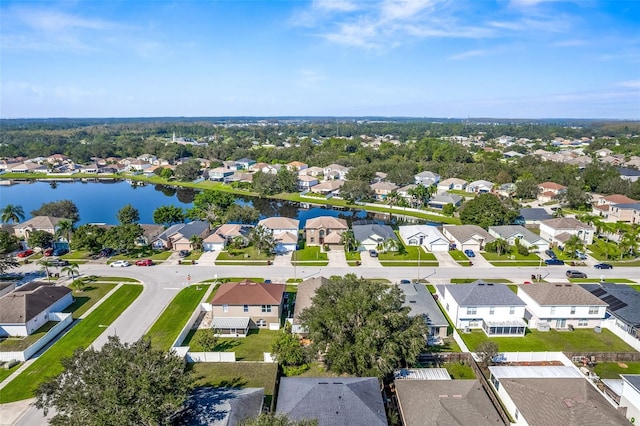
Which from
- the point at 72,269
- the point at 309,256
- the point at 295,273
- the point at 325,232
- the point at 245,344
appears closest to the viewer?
the point at 245,344

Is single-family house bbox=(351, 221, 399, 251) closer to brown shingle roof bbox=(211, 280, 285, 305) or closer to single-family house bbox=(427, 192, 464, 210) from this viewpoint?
brown shingle roof bbox=(211, 280, 285, 305)

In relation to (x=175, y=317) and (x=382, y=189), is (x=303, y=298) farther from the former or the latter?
(x=382, y=189)

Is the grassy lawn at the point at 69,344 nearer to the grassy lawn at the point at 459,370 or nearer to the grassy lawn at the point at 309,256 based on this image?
the grassy lawn at the point at 309,256

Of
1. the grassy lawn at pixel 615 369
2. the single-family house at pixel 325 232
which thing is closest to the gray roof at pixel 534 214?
the single-family house at pixel 325 232

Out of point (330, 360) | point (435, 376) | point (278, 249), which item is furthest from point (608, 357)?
point (278, 249)

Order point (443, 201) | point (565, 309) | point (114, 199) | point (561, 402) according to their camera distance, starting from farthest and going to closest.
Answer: point (114, 199) < point (443, 201) < point (565, 309) < point (561, 402)

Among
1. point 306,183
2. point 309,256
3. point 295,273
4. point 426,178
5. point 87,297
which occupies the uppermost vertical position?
point 426,178

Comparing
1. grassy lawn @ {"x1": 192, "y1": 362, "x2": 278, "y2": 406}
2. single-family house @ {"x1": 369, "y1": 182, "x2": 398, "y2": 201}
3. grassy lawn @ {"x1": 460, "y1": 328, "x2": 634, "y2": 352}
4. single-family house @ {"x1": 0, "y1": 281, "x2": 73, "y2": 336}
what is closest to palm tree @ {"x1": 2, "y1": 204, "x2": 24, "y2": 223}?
single-family house @ {"x1": 0, "y1": 281, "x2": 73, "y2": 336}

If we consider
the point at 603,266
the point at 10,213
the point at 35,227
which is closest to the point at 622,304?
the point at 603,266
